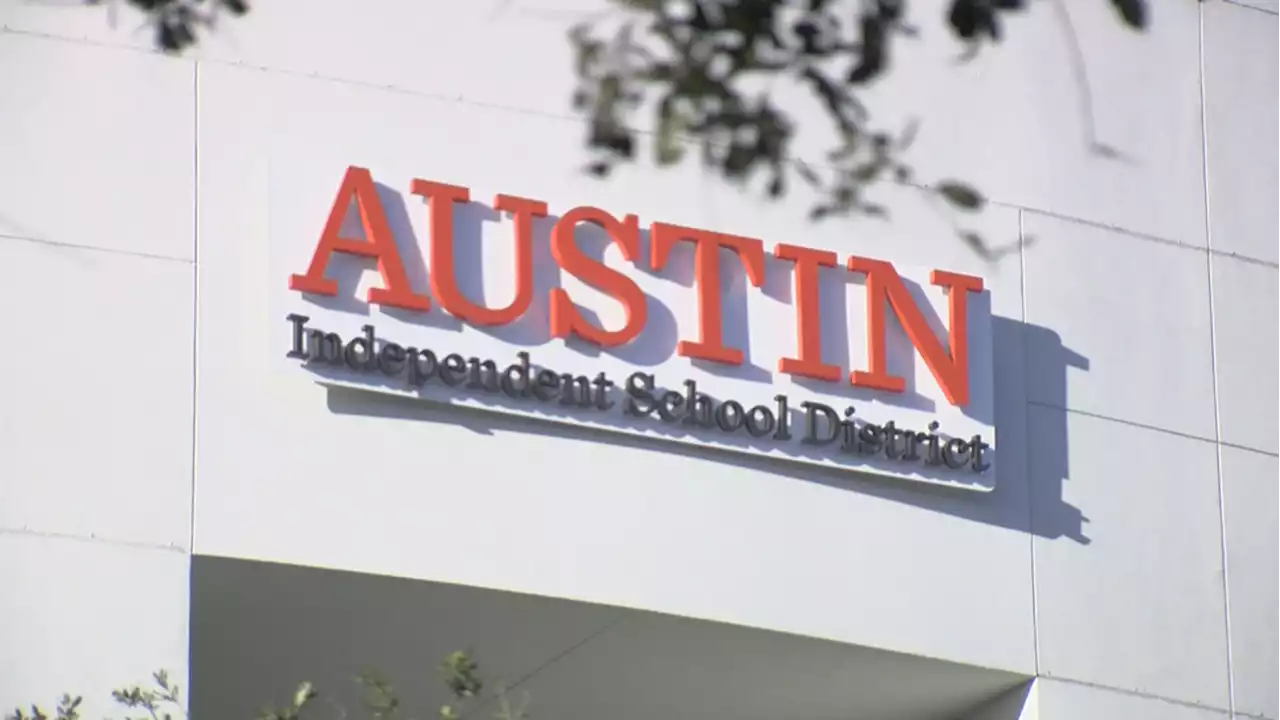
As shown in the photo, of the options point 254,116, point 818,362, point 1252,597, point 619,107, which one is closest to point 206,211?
point 254,116

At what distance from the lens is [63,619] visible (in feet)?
55.0

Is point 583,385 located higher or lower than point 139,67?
lower

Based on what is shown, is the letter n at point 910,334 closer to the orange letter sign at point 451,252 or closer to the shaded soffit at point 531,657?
the shaded soffit at point 531,657

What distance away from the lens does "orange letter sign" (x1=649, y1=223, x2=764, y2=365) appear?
18734mm

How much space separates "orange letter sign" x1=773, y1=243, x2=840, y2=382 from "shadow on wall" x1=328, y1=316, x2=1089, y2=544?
633 millimetres

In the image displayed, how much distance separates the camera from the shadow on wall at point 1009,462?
1859 centimetres

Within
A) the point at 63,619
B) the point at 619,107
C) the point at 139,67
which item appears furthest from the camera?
the point at 139,67

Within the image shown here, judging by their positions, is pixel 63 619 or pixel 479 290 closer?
pixel 63 619

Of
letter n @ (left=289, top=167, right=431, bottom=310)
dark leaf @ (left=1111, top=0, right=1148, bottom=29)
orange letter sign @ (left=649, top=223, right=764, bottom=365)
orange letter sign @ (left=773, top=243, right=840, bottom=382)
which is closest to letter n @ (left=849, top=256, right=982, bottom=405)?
orange letter sign @ (left=773, top=243, right=840, bottom=382)

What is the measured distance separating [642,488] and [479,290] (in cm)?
162

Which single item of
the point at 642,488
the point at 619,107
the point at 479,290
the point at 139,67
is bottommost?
the point at 619,107

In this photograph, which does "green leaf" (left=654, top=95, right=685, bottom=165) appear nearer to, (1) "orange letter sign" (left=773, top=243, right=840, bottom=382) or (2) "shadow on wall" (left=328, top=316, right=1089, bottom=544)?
(2) "shadow on wall" (left=328, top=316, right=1089, bottom=544)

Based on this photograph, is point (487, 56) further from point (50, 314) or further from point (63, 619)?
point (63, 619)

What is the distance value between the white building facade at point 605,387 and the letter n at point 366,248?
3cm
